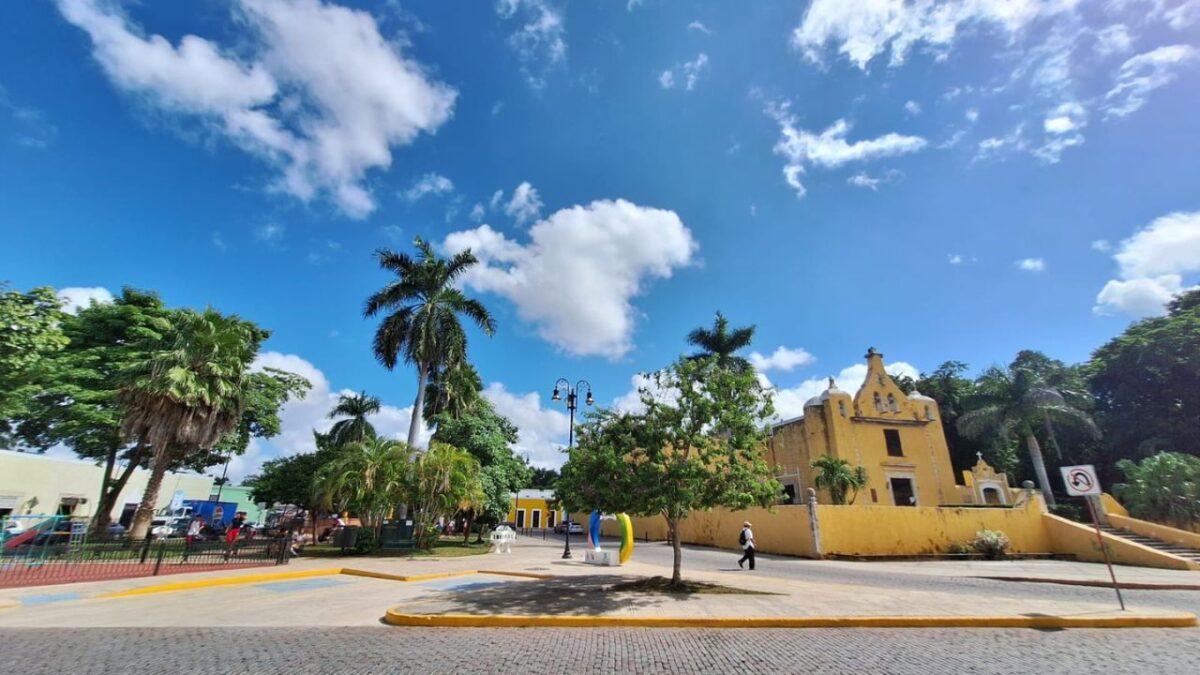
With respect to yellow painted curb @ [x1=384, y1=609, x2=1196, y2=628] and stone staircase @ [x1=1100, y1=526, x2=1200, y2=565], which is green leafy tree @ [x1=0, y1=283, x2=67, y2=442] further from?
stone staircase @ [x1=1100, y1=526, x2=1200, y2=565]

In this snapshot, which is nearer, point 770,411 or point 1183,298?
point 770,411

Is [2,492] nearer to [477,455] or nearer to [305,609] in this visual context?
[477,455]

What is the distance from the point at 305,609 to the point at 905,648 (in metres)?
9.80

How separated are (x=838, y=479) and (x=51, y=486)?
4643cm

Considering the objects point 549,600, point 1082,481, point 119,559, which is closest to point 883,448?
point 1082,481

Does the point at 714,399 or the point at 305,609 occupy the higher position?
the point at 714,399

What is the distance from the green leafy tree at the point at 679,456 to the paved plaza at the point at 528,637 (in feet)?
6.02

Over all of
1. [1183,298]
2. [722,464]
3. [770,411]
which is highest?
[1183,298]

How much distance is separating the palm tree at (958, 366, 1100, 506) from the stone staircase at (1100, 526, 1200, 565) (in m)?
9.05

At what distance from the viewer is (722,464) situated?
10516 millimetres

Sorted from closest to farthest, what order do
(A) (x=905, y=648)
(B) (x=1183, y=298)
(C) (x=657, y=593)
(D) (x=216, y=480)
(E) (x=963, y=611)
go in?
(A) (x=905, y=648), (E) (x=963, y=611), (C) (x=657, y=593), (B) (x=1183, y=298), (D) (x=216, y=480)

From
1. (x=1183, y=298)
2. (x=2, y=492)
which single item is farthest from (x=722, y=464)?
(x=1183, y=298)

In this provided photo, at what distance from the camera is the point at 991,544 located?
20.6 meters

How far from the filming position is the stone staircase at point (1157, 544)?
1817 cm
